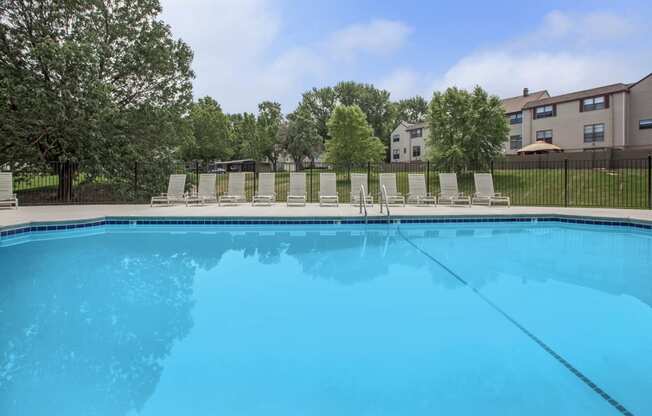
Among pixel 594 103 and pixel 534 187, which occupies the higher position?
pixel 594 103

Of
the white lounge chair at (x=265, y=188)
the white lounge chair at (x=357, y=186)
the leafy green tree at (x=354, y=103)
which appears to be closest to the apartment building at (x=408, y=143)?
the leafy green tree at (x=354, y=103)

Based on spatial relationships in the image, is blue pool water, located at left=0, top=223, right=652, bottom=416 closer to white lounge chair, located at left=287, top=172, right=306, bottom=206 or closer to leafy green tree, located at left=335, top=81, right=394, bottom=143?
white lounge chair, located at left=287, top=172, right=306, bottom=206

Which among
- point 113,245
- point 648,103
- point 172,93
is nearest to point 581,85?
point 648,103

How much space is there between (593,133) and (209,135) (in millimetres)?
30078

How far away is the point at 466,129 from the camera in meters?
22.1

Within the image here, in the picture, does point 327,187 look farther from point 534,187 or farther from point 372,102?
point 372,102

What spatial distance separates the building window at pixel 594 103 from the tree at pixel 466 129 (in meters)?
10.5

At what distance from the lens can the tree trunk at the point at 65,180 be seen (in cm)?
1336

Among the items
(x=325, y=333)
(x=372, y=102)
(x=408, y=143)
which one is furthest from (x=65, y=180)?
(x=372, y=102)

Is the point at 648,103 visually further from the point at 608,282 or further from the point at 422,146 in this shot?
the point at 608,282

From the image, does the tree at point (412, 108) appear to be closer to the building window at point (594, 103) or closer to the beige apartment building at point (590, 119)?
the beige apartment building at point (590, 119)

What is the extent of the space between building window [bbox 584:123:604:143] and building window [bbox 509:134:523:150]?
499 cm

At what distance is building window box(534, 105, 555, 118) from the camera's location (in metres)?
30.7

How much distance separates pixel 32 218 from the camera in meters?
8.97
